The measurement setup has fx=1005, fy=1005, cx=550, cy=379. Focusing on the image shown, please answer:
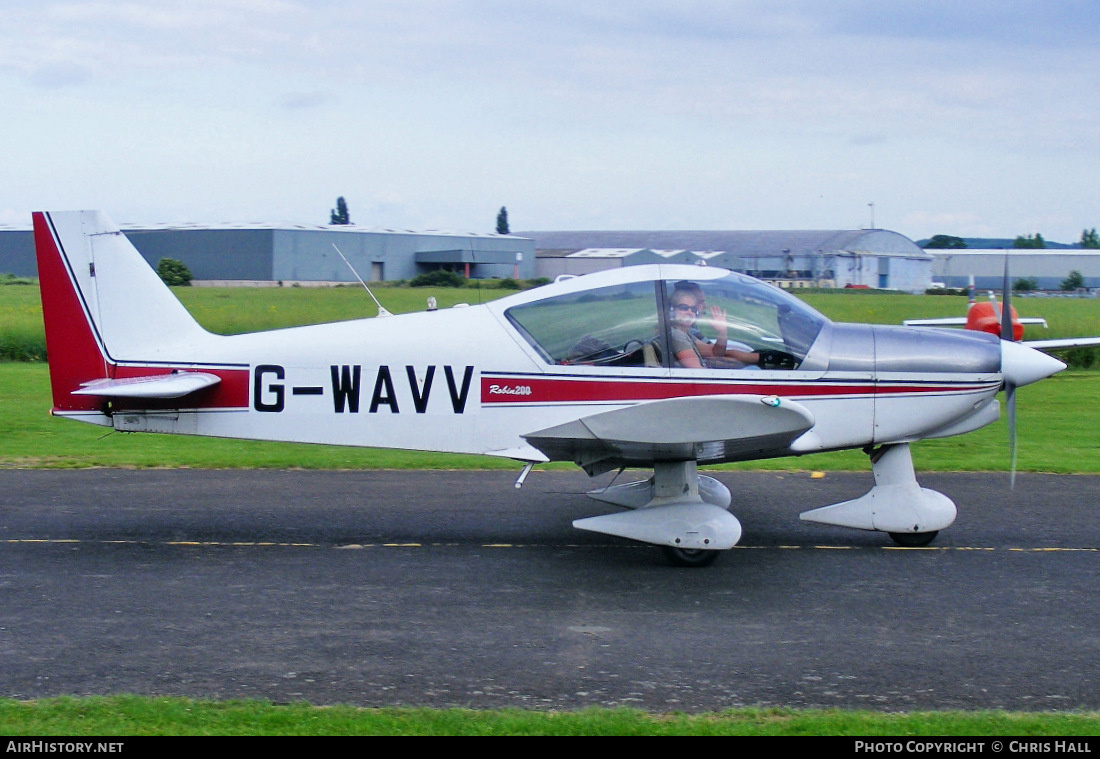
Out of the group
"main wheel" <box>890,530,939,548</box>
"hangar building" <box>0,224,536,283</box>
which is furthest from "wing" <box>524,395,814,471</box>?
"hangar building" <box>0,224,536,283</box>

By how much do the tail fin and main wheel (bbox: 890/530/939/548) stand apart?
570cm

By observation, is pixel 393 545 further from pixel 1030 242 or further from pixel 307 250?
pixel 1030 242

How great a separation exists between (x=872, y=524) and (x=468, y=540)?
3077 mm

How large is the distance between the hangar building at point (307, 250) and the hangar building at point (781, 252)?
222 centimetres

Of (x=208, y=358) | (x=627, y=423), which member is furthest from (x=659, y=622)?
(x=208, y=358)

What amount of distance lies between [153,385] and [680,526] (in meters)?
3.97

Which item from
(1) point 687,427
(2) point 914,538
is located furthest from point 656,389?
(2) point 914,538

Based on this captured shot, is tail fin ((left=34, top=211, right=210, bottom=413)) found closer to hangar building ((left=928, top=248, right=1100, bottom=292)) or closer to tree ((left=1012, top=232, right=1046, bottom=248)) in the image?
hangar building ((left=928, top=248, right=1100, bottom=292))

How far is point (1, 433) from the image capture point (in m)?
13.1

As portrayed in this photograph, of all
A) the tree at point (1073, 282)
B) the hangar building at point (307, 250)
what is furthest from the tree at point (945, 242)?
the hangar building at point (307, 250)

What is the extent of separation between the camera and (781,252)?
27375mm

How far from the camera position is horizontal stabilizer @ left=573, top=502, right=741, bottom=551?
6.98 meters

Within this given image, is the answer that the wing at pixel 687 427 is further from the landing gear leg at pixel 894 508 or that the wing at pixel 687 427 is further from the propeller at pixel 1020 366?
the propeller at pixel 1020 366
